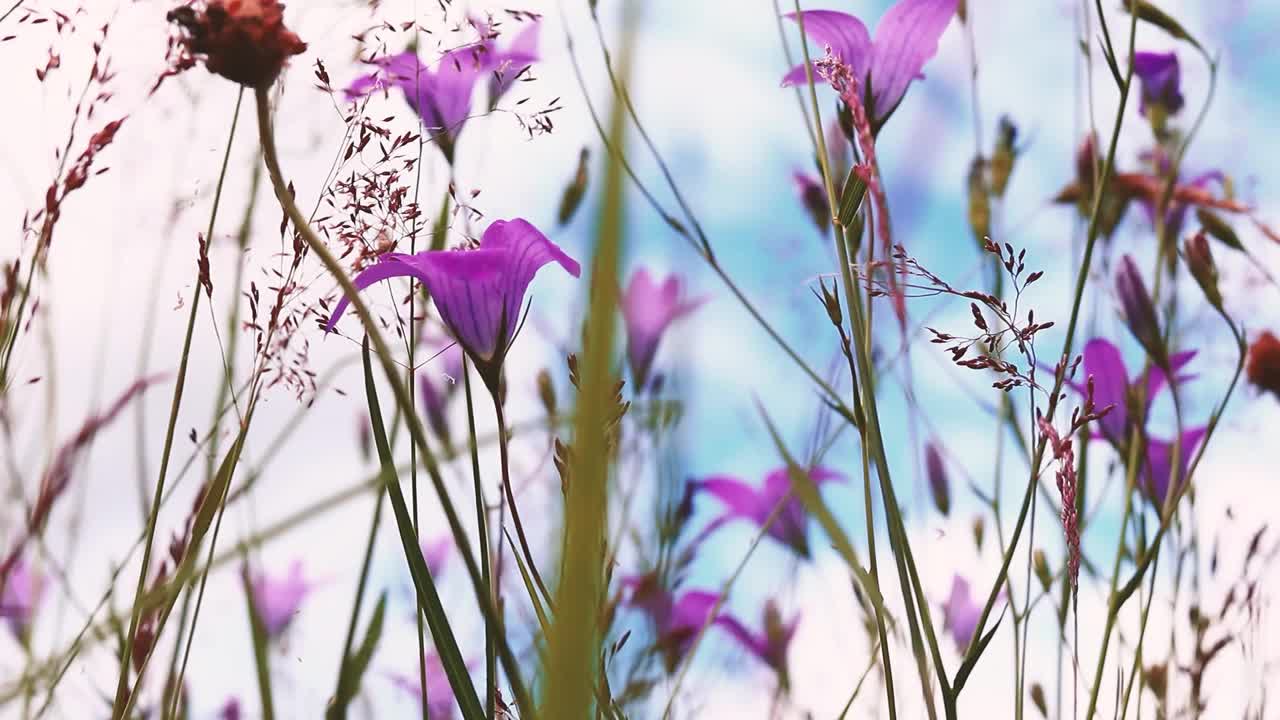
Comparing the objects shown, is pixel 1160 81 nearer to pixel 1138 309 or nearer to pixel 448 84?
pixel 1138 309

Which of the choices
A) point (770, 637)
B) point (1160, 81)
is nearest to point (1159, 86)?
point (1160, 81)

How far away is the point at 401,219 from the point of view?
60cm

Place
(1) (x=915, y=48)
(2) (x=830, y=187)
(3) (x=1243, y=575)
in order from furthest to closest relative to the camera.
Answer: (3) (x=1243, y=575) < (1) (x=915, y=48) < (2) (x=830, y=187)

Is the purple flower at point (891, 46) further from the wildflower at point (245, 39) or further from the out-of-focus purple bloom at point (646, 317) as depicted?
the wildflower at point (245, 39)

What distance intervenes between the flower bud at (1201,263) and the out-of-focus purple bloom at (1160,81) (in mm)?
429

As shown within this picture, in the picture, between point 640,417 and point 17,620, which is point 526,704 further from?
point 17,620

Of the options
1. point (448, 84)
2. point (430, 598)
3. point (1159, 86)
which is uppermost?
point (1159, 86)

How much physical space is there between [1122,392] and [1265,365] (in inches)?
3.8

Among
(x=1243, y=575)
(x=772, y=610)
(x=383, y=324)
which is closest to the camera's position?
(x=383, y=324)

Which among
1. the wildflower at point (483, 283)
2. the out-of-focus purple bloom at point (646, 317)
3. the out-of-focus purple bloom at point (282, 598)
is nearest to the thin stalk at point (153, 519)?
the wildflower at point (483, 283)

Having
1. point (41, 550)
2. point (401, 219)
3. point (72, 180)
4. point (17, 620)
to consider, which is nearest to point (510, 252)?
point (401, 219)

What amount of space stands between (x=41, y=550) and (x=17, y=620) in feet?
1.26

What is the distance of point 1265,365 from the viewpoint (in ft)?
2.93

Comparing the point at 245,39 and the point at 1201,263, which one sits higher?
the point at 1201,263
